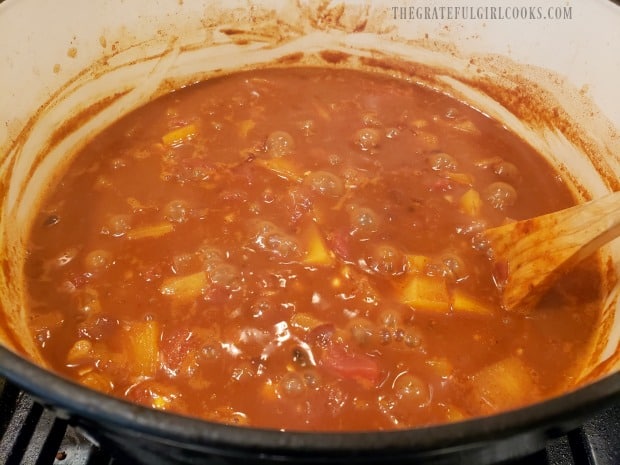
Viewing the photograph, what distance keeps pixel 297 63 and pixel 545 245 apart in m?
1.60

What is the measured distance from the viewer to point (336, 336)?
1741 mm

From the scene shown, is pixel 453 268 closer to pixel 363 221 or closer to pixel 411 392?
pixel 363 221

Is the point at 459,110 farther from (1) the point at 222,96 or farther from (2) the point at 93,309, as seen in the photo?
(2) the point at 93,309

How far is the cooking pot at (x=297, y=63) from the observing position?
2018mm

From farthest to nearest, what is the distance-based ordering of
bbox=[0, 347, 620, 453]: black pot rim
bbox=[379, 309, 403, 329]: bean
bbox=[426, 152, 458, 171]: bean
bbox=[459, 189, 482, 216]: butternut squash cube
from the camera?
bbox=[426, 152, 458, 171]: bean < bbox=[459, 189, 482, 216]: butternut squash cube < bbox=[379, 309, 403, 329]: bean < bbox=[0, 347, 620, 453]: black pot rim

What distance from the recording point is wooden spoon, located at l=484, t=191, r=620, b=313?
5.57 feet

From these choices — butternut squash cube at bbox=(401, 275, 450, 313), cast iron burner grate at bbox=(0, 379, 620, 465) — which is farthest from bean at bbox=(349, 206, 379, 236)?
cast iron burner grate at bbox=(0, 379, 620, 465)

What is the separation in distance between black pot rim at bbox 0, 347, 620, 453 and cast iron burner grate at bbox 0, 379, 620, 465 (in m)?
0.58

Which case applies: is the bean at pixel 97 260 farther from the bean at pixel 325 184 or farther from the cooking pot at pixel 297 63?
the bean at pixel 325 184

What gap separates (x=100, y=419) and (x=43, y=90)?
1.68m

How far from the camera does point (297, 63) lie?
290cm

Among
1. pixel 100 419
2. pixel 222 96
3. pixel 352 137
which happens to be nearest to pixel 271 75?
pixel 222 96

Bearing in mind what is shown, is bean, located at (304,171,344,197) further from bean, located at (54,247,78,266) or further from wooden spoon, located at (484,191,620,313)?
bean, located at (54,247,78,266)

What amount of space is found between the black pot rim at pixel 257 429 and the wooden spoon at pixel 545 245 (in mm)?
777
